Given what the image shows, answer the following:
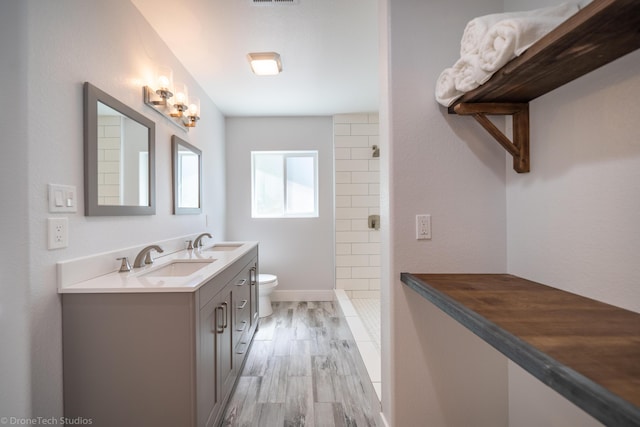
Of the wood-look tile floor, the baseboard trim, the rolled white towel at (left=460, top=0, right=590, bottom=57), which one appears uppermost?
the rolled white towel at (left=460, top=0, right=590, bottom=57)

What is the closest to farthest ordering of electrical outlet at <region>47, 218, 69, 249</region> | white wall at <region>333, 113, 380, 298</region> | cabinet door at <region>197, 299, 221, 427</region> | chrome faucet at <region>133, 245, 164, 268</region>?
1. electrical outlet at <region>47, 218, 69, 249</region>
2. cabinet door at <region>197, 299, 221, 427</region>
3. chrome faucet at <region>133, 245, 164, 268</region>
4. white wall at <region>333, 113, 380, 298</region>

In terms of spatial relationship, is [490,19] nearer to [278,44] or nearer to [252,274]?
[278,44]

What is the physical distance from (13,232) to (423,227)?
1.63 m

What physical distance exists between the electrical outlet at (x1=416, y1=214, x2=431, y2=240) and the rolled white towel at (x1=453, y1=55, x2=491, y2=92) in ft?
1.83

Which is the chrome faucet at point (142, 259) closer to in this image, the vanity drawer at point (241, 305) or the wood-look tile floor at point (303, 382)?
the vanity drawer at point (241, 305)

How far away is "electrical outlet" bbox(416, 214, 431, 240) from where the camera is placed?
1359 mm

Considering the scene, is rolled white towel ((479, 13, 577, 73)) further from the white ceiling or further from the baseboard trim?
the baseboard trim

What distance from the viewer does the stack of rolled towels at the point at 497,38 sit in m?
0.86

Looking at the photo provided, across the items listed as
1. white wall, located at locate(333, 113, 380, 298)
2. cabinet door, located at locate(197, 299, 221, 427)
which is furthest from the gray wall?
white wall, located at locate(333, 113, 380, 298)

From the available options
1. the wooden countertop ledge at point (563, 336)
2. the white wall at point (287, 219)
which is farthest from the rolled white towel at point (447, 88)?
the white wall at point (287, 219)

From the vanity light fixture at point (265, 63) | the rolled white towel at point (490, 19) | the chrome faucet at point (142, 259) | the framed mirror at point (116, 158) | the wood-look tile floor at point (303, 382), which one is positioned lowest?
the wood-look tile floor at point (303, 382)

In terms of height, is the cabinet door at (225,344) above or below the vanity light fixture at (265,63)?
below

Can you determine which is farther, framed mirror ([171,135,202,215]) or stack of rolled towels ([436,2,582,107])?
framed mirror ([171,135,202,215])

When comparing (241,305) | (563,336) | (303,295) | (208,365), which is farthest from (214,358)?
(303,295)
